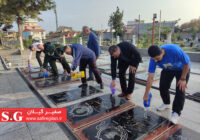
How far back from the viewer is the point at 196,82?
4.59 meters

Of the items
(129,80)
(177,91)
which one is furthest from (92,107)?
(177,91)

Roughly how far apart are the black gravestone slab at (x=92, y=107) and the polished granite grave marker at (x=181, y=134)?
110 cm

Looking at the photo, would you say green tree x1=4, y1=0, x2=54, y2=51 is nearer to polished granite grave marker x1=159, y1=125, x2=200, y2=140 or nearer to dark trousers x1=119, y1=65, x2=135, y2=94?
dark trousers x1=119, y1=65, x2=135, y2=94

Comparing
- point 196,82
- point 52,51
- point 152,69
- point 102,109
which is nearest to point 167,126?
point 152,69

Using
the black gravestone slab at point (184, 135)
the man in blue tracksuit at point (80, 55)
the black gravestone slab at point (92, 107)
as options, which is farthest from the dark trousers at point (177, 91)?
the man in blue tracksuit at point (80, 55)

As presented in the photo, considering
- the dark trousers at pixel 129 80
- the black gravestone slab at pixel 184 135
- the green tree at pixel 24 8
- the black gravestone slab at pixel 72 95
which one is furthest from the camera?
the green tree at pixel 24 8

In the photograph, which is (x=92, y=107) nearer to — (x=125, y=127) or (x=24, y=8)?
(x=125, y=127)

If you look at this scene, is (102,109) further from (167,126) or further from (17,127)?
(17,127)

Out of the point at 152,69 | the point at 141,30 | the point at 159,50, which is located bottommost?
the point at 152,69

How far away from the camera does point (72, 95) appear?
12.2ft

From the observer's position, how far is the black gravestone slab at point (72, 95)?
11.4 ft

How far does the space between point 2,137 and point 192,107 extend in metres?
3.61

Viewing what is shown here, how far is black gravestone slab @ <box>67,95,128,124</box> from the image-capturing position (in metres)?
2.66

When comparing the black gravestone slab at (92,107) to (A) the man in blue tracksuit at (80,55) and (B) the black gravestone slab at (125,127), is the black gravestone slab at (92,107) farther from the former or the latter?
(A) the man in blue tracksuit at (80,55)
